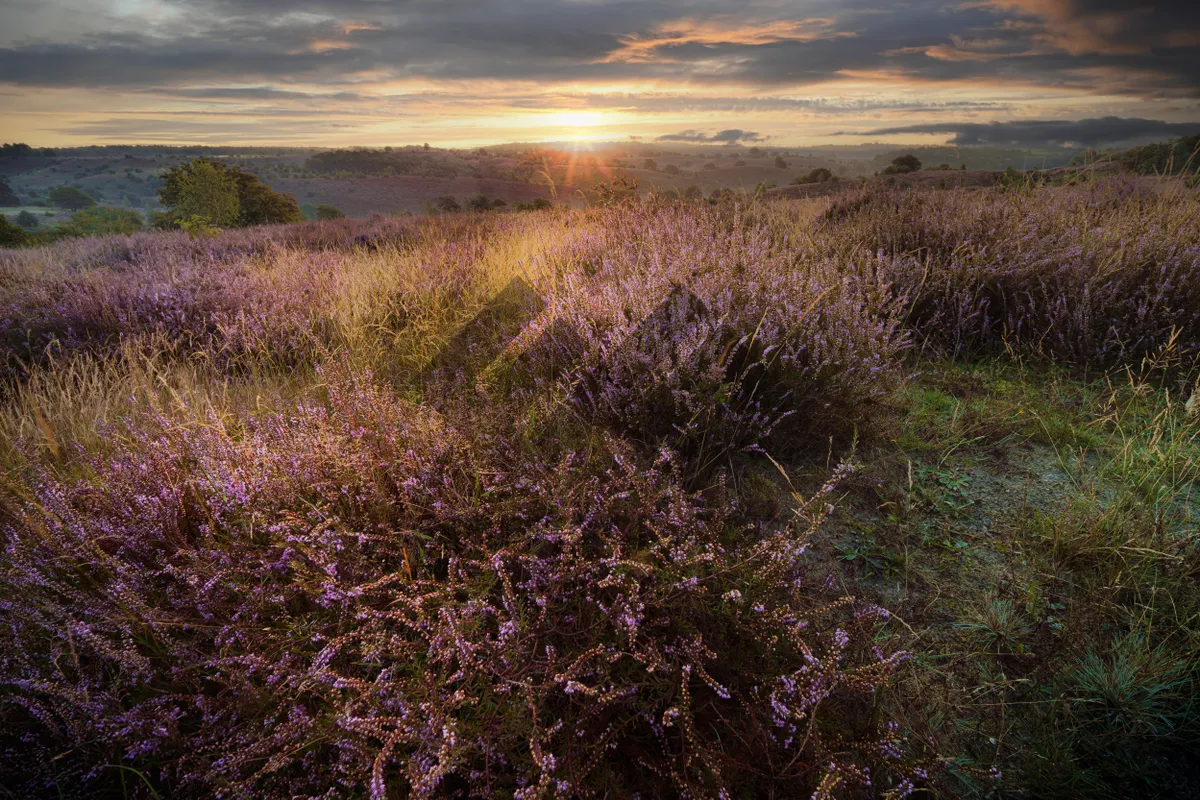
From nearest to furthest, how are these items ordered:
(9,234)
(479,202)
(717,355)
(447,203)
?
(717,355) < (447,203) < (479,202) < (9,234)

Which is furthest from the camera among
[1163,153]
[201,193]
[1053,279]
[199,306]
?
→ [201,193]

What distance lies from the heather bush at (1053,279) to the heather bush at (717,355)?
976mm

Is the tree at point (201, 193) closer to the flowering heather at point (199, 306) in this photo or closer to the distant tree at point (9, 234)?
the distant tree at point (9, 234)

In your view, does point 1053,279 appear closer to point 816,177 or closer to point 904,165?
point 816,177

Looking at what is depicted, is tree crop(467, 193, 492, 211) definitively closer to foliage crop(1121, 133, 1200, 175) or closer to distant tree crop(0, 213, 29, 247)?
distant tree crop(0, 213, 29, 247)

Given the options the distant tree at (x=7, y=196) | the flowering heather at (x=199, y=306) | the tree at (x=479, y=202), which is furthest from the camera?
the distant tree at (x=7, y=196)

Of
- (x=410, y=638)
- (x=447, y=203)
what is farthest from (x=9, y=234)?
(x=410, y=638)

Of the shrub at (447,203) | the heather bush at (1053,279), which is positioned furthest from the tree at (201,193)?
the heather bush at (1053,279)

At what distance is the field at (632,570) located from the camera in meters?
1.29

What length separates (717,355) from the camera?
2807 millimetres

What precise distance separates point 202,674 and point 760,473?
2.09 m

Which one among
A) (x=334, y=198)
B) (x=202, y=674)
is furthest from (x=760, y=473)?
(x=334, y=198)

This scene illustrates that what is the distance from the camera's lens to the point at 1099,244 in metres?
3.92

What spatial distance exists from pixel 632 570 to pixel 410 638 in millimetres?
656
